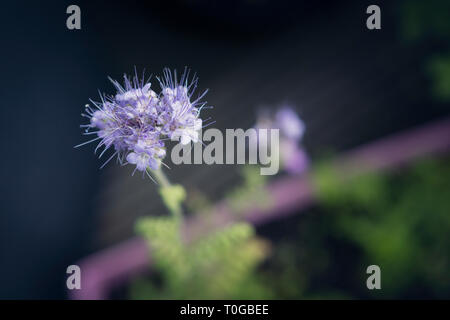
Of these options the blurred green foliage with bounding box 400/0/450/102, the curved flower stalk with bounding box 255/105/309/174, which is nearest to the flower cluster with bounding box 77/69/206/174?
the curved flower stalk with bounding box 255/105/309/174

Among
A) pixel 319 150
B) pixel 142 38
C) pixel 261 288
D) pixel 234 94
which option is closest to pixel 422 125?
pixel 319 150

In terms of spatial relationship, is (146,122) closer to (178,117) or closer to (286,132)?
(178,117)

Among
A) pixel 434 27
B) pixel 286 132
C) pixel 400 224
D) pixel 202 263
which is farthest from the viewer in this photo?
pixel 434 27

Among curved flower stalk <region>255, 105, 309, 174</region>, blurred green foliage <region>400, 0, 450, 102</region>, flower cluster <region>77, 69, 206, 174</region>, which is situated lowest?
flower cluster <region>77, 69, 206, 174</region>

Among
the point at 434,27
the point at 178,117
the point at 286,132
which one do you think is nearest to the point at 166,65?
the point at 286,132

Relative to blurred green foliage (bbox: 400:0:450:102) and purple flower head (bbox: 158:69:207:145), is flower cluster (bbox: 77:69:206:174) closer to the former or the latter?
purple flower head (bbox: 158:69:207:145)

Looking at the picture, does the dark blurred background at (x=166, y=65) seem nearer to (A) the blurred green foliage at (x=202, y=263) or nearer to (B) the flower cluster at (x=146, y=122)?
(A) the blurred green foliage at (x=202, y=263)
